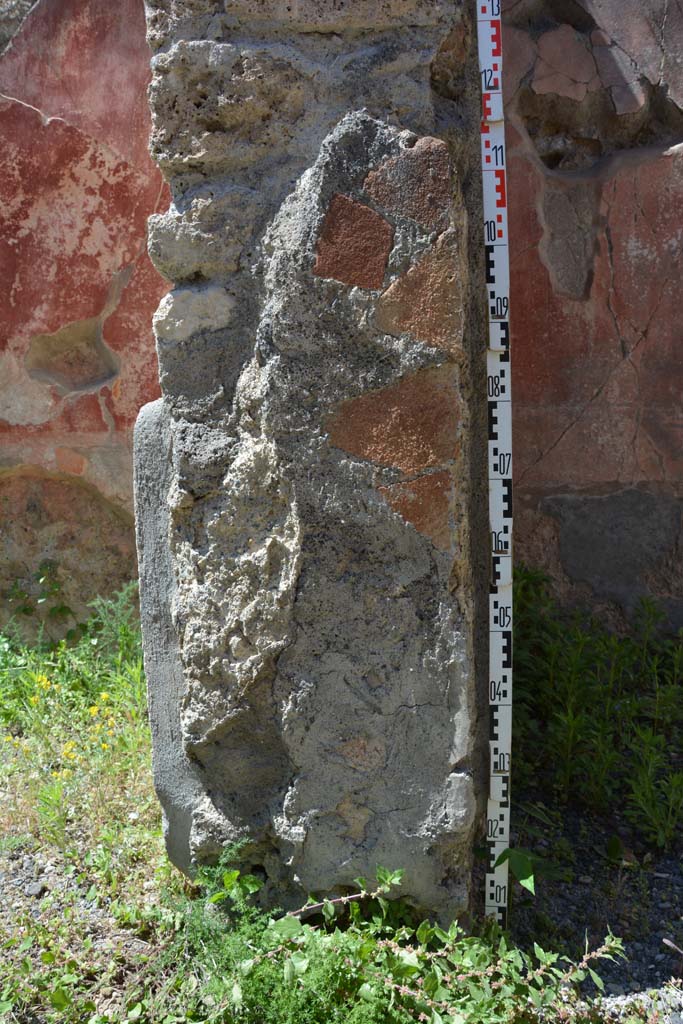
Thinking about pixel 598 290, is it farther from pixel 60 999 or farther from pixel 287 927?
pixel 60 999

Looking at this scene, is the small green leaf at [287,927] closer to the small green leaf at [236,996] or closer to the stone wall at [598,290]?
the small green leaf at [236,996]

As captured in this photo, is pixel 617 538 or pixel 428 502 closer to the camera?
pixel 428 502

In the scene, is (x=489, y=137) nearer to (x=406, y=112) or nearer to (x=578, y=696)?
(x=406, y=112)

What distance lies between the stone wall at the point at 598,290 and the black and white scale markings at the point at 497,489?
37.2 inches

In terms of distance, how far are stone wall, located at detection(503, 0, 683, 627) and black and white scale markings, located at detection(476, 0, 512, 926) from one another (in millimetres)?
944

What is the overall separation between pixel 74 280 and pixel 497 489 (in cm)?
181

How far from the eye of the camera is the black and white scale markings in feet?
7.26

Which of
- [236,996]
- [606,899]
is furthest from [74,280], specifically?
[606,899]

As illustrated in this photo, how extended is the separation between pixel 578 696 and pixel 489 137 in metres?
1.55

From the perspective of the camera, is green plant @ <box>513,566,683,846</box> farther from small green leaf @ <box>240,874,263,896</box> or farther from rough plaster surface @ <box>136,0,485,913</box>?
small green leaf @ <box>240,874,263,896</box>

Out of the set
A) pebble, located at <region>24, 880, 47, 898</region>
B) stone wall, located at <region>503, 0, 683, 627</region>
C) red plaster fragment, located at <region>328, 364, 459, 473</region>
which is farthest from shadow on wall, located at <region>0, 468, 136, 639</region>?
red plaster fragment, located at <region>328, 364, 459, 473</region>

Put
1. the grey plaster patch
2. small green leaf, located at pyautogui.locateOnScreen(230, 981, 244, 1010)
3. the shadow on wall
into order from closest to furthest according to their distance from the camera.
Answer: small green leaf, located at pyautogui.locateOnScreen(230, 981, 244, 1010) < the grey plaster patch < the shadow on wall

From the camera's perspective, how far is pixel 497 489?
7.42 ft

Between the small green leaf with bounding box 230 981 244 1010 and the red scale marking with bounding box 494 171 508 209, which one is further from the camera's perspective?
the red scale marking with bounding box 494 171 508 209
